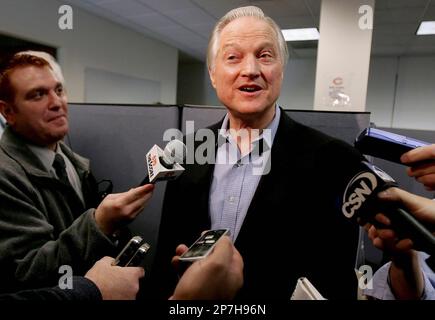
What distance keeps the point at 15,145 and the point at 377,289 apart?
1.07 m

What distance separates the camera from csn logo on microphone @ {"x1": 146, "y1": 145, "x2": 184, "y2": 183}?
2.39 ft

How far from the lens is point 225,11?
411 cm

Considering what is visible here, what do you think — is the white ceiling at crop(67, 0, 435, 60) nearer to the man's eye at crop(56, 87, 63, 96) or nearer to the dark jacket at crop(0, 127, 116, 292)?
the man's eye at crop(56, 87, 63, 96)

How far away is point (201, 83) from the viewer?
773 cm

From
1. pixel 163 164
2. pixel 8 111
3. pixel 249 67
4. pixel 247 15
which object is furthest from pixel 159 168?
pixel 8 111

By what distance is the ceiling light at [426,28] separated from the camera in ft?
13.8

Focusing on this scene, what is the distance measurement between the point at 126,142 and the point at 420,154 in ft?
3.56

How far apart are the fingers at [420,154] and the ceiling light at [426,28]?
4.56 metres

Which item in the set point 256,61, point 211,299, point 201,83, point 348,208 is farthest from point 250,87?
point 201,83

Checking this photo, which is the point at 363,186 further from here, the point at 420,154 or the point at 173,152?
the point at 173,152

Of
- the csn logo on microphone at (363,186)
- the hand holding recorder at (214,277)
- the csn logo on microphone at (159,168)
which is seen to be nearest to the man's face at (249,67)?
the csn logo on microphone at (159,168)

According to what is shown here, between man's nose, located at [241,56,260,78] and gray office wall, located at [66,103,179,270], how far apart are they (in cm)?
48

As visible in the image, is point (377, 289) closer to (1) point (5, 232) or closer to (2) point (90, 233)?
(2) point (90, 233)

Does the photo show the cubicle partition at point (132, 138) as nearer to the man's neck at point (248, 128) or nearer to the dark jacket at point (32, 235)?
the man's neck at point (248, 128)
